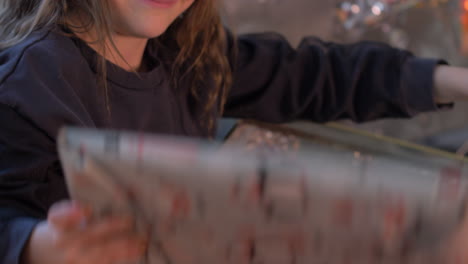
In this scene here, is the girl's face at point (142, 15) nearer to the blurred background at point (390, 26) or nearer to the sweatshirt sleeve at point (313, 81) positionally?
the sweatshirt sleeve at point (313, 81)

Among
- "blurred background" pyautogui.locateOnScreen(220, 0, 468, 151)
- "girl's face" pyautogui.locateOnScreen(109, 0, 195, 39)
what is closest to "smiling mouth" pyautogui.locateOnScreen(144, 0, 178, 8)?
"girl's face" pyautogui.locateOnScreen(109, 0, 195, 39)

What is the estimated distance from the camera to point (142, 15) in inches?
17.5

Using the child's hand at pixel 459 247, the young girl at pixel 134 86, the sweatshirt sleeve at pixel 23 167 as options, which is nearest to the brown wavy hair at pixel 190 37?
the young girl at pixel 134 86

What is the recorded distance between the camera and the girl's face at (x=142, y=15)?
0.44 m

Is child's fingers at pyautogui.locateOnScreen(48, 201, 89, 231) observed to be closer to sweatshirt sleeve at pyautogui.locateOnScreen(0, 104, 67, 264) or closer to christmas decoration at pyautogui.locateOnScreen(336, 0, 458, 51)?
sweatshirt sleeve at pyautogui.locateOnScreen(0, 104, 67, 264)

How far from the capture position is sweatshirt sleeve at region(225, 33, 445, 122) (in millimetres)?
596

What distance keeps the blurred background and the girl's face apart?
29 cm

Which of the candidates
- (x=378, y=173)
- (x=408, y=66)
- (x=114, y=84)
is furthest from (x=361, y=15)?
(x=378, y=173)

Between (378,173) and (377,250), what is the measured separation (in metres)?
0.04

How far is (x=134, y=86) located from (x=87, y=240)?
259mm

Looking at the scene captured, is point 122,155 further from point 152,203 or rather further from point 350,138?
point 350,138

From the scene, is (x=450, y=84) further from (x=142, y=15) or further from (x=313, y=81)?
(x=142, y=15)

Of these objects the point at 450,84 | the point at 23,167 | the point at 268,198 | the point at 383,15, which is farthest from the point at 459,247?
the point at 383,15

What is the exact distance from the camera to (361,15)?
79 centimetres
